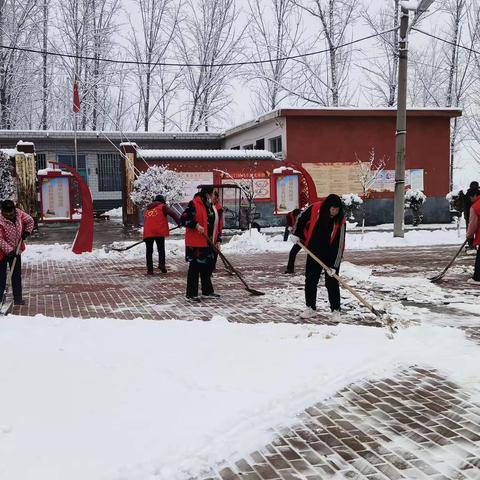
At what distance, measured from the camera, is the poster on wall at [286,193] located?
21.9 m

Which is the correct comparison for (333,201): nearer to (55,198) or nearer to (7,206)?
(7,206)

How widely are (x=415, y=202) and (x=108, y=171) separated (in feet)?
49.8

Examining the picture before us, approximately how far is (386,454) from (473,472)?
481 mm

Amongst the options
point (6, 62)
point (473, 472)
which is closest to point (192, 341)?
point (473, 472)

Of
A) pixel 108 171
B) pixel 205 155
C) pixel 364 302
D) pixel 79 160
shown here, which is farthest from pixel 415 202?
pixel 364 302

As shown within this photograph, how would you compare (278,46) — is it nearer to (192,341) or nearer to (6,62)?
(6,62)

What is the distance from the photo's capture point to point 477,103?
34.0 m

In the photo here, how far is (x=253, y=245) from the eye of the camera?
15.7 m

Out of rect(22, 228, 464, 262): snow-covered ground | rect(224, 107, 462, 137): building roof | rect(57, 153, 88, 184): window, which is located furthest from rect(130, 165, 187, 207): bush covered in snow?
rect(57, 153, 88, 184): window

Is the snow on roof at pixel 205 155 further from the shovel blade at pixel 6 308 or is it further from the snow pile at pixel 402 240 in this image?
the shovel blade at pixel 6 308

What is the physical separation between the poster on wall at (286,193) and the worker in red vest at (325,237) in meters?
14.7

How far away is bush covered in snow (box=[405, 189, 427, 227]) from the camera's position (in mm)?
22953

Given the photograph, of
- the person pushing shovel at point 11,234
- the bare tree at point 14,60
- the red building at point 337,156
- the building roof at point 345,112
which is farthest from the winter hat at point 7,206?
the bare tree at point 14,60

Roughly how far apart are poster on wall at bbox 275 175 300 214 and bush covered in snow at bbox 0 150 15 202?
905 cm
